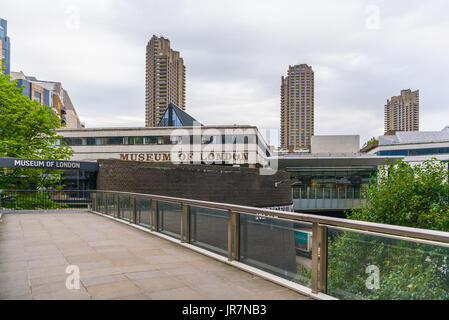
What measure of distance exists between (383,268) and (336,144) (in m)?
67.8

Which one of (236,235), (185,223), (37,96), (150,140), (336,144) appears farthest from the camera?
(37,96)

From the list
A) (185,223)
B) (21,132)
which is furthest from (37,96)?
(185,223)

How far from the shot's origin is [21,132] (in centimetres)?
2381

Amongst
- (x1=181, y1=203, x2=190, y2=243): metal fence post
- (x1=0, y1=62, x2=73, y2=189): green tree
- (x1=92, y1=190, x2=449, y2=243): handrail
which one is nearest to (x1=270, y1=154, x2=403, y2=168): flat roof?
(x1=0, y1=62, x2=73, y2=189): green tree

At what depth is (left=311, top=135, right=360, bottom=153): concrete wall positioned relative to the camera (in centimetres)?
6756

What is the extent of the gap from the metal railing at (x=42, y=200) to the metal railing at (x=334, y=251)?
12.5 meters

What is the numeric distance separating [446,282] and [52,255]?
6298 mm

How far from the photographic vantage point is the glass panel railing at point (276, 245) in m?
4.60

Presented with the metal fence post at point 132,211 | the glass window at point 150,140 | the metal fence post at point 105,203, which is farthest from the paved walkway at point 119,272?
the glass window at point 150,140

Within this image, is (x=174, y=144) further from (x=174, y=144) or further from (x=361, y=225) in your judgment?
(x=361, y=225)

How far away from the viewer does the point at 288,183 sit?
41.2 m

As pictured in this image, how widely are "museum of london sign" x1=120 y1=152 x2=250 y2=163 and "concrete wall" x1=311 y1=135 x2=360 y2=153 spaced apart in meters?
19.0

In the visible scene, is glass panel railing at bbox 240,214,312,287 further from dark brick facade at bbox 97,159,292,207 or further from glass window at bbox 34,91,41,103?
Answer: glass window at bbox 34,91,41,103

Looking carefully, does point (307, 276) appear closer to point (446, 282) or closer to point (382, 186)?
point (446, 282)
